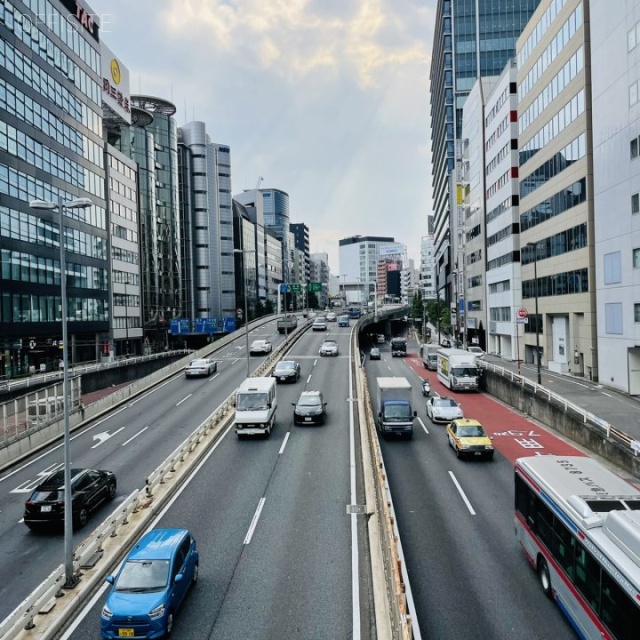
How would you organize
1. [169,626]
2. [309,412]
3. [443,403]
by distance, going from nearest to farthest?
[169,626]
[309,412]
[443,403]

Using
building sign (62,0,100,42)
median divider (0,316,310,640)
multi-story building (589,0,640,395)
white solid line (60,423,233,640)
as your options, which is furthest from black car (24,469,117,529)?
building sign (62,0,100,42)

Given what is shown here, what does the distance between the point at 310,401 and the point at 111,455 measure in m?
11.4

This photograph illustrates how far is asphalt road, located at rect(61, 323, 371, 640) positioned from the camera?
38.9 ft

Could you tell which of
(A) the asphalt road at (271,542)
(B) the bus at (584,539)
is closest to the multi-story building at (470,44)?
(A) the asphalt road at (271,542)

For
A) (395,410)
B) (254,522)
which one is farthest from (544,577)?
(395,410)

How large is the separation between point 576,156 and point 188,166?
88.0 m

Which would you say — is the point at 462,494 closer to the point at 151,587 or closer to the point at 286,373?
the point at 151,587

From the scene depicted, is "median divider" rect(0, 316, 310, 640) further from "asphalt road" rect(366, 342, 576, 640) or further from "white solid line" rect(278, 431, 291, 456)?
"asphalt road" rect(366, 342, 576, 640)

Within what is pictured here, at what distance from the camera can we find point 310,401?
102ft

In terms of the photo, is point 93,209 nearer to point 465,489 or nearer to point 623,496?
point 465,489

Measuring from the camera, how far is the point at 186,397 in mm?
41062

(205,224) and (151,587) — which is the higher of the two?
(205,224)

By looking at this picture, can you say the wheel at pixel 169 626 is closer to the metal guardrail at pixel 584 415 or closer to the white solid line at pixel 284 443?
the white solid line at pixel 284 443

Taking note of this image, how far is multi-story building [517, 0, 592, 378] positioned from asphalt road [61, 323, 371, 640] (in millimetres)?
22733
